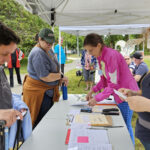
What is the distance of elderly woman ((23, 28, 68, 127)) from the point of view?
1.94 meters

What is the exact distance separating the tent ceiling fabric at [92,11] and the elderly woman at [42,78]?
100 centimetres

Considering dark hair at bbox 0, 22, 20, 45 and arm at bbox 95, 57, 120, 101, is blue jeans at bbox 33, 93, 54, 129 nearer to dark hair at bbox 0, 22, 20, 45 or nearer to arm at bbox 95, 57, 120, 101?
arm at bbox 95, 57, 120, 101

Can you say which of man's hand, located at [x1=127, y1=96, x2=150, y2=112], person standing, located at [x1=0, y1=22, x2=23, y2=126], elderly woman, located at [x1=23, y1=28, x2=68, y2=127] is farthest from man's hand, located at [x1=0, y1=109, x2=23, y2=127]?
elderly woman, located at [x1=23, y1=28, x2=68, y2=127]

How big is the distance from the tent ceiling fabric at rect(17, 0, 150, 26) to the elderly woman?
100cm

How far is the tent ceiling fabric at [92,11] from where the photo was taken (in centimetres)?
284

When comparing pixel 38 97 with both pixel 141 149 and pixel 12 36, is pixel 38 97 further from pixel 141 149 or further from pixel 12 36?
pixel 141 149

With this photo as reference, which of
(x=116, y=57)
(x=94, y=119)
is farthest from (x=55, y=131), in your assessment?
(x=116, y=57)

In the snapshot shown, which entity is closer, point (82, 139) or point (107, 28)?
point (82, 139)

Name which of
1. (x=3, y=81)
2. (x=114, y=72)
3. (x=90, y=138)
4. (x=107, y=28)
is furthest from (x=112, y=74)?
(x=107, y=28)

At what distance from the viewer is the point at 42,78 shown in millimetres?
1943

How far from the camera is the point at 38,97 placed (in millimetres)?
2055

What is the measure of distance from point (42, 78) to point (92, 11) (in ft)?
Result: 6.42

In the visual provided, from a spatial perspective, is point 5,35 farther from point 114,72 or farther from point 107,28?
point 107,28

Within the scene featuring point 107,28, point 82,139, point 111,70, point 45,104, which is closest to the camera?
point 82,139
